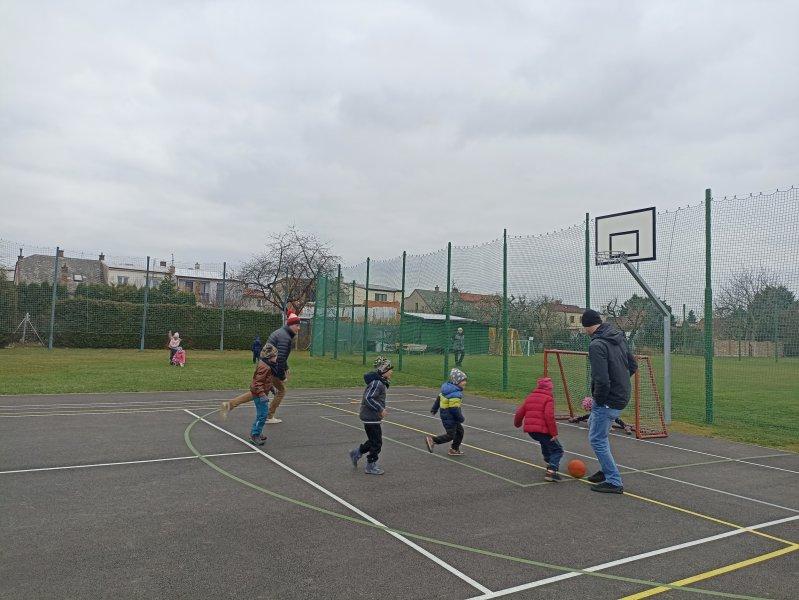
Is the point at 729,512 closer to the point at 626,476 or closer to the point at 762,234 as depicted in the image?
the point at 626,476

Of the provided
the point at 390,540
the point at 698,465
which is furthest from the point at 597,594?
the point at 698,465

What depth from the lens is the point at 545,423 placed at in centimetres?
733

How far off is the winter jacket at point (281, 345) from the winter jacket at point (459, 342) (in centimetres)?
1040

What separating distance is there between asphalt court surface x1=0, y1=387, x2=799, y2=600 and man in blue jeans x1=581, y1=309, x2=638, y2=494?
325 mm

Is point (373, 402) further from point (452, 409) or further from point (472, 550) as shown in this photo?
point (472, 550)

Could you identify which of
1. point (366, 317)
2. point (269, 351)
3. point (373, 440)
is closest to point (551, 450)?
point (373, 440)

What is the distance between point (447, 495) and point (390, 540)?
1577 mm

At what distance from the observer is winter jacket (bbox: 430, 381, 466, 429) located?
838 cm

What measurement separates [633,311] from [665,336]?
161cm

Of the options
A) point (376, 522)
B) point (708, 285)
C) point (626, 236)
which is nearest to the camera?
point (376, 522)

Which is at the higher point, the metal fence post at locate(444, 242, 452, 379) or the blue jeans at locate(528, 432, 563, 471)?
the metal fence post at locate(444, 242, 452, 379)

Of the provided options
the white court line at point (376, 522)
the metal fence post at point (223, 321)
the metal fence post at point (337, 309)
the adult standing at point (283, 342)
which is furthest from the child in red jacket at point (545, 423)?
the metal fence post at point (223, 321)

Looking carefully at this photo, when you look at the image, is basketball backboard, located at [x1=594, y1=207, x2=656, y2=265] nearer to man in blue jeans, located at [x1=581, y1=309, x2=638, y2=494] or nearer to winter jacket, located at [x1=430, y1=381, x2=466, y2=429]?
man in blue jeans, located at [x1=581, y1=309, x2=638, y2=494]

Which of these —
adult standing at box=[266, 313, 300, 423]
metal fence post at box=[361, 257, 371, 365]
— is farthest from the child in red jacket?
metal fence post at box=[361, 257, 371, 365]
